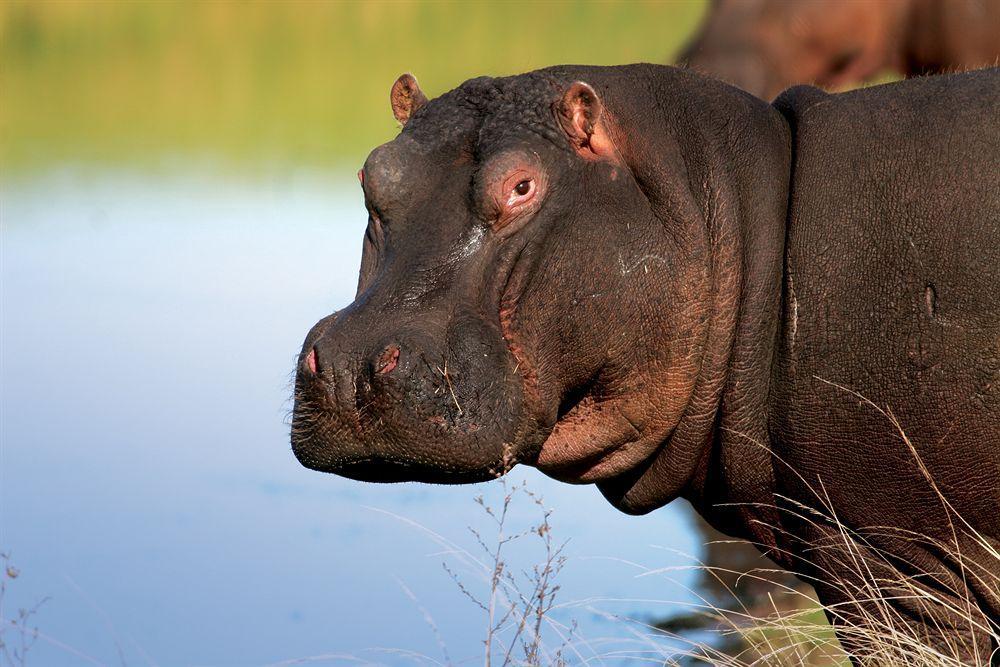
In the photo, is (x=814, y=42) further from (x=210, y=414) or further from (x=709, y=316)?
(x=709, y=316)

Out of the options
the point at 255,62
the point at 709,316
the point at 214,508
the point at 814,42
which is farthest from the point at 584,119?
the point at 255,62

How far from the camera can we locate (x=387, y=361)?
3557mm

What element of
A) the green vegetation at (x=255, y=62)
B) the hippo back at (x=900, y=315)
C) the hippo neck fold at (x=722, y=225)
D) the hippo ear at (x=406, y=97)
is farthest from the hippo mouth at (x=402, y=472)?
the green vegetation at (x=255, y=62)

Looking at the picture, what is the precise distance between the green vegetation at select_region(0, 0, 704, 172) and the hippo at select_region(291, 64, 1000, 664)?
39.8 feet

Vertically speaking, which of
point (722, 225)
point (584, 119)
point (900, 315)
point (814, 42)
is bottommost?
point (900, 315)

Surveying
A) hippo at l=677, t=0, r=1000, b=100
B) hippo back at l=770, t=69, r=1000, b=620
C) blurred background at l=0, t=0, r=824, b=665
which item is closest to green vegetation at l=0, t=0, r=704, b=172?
blurred background at l=0, t=0, r=824, b=665

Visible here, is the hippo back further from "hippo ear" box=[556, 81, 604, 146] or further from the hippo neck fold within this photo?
"hippo ear" box=[556, 81, 604, 146]

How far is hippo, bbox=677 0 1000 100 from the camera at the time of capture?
11141 millimetres

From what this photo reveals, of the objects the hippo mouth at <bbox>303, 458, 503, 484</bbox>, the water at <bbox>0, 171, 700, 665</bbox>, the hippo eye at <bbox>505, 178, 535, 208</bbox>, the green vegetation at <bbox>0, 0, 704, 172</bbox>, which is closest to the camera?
the hippo mouth at <bbox>303, 458, 503, 484</bbox>

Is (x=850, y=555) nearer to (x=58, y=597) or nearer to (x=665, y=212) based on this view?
(x=665, y=212)

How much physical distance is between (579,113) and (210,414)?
545 cm

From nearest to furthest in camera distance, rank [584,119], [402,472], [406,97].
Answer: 1. [402,472]
2. [584,119]
3. [406,97]

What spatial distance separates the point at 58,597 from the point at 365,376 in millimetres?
3747

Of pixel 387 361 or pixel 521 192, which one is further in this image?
pixel 521 192
